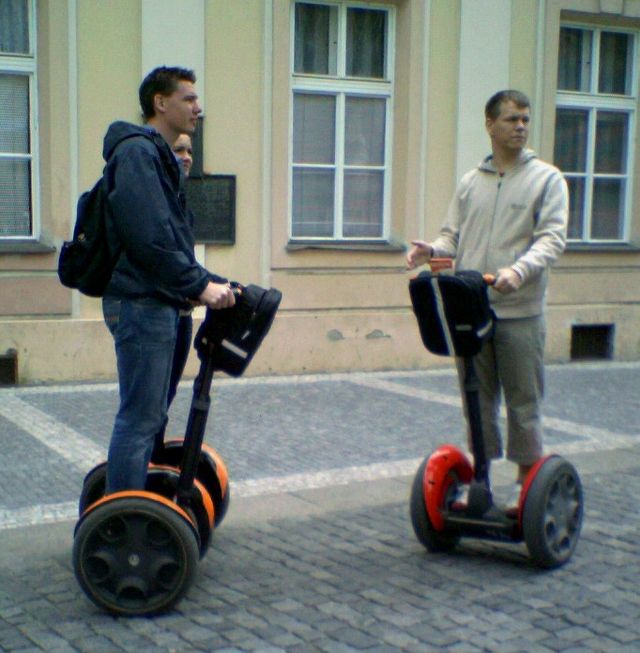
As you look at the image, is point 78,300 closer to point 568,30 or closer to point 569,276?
point 569,276

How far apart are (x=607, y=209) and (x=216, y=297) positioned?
8.49 meters

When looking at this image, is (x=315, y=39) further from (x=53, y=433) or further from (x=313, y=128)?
(x=53, y=433)

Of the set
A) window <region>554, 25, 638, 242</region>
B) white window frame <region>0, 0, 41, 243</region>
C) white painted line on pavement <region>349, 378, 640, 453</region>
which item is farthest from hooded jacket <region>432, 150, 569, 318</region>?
window <region>554, 25, 638, 242</region>

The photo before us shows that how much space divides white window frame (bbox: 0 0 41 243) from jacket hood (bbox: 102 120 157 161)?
518cm

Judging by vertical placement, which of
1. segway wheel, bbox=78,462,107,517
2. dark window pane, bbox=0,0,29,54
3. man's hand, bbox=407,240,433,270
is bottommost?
segway wheel, bbox=78,462,107,517

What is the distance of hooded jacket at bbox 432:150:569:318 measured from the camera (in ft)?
14.0

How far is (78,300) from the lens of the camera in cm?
873

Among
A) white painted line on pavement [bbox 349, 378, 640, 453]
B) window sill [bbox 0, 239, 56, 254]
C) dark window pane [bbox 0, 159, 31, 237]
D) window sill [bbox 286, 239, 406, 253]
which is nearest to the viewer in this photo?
white painted line on pavement [bbox 349, 378, 640, 453]

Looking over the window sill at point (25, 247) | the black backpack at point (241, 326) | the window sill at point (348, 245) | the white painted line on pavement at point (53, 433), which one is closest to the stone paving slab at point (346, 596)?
the black backpack at point (241, 326)

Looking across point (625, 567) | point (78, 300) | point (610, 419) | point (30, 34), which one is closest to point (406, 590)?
point (625, 567)

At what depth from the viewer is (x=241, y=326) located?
3.74 m

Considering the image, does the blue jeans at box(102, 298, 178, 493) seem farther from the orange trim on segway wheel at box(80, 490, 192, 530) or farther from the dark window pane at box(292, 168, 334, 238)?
the dark window pane at box(292, 168, 334, 238)

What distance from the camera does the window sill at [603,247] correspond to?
35.1 ft

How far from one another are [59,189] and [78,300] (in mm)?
910
